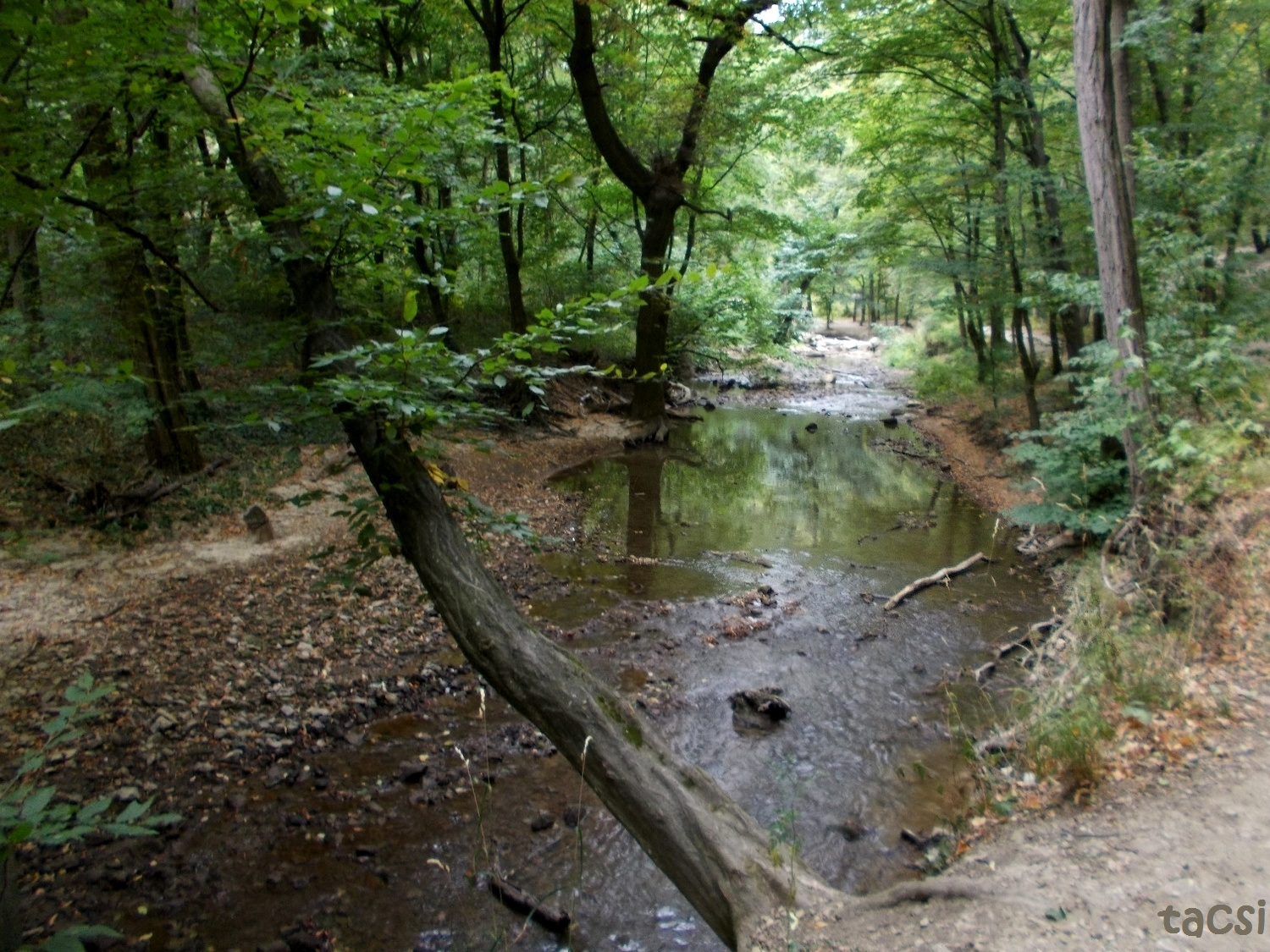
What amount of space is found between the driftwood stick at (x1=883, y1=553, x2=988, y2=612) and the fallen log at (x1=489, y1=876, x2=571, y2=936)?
528cm

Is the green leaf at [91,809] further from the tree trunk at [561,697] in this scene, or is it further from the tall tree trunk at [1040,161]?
the tall tree trunk at [1040,161]

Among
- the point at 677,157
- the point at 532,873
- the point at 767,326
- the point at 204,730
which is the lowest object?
the point at 532,873

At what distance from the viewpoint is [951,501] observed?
12.9m

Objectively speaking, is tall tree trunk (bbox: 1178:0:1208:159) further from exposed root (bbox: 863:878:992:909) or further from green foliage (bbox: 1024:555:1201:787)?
exposed root (bbox: 863:878:992:909)

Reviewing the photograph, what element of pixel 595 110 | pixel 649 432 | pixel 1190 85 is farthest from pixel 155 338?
pixel 1190 85

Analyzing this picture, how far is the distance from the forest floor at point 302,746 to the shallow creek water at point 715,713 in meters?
0.18

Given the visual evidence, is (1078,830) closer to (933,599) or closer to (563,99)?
(933,599)

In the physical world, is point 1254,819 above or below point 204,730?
above

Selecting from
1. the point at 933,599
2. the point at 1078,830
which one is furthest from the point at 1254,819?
the point at 933,599

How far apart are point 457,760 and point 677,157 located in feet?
43.0

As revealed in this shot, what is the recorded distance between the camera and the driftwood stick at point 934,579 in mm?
8312

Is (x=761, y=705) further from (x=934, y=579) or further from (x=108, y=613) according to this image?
(x=108, y=613)

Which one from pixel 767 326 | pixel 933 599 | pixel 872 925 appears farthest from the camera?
pixel 767 326

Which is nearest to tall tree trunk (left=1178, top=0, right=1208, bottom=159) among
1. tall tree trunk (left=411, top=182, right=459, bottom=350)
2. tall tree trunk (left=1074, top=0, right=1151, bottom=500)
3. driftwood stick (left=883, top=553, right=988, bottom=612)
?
tall tree trunk (left=1074, top=0, right=1151, bottom=500)
